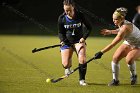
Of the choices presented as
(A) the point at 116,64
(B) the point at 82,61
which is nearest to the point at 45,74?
(B) the point at 82,61

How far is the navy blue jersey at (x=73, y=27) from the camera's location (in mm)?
9742

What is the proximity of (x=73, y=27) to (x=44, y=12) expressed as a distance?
1920 cm

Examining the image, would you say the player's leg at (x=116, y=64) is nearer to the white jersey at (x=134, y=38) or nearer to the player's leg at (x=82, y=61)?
the white jersey at (x=134, y=38)

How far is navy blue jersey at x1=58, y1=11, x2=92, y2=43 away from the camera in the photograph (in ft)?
32.0

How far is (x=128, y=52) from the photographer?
9555mm

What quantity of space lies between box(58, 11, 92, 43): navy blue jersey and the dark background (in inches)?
676

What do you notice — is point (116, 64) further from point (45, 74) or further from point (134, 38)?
point (45, 74)

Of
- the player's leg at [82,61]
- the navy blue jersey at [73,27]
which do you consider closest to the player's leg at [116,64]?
the player's leg at [82,61]

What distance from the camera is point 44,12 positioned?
28875 millimetres

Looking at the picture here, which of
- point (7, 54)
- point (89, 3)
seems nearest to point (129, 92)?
point (7, 54)

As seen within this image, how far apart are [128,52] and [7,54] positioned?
6.99m

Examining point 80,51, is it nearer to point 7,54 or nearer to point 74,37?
point 74,37

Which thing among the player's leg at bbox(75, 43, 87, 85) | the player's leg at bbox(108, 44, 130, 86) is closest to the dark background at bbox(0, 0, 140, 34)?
the player's leg at bbox(75, 43, 87, 85)

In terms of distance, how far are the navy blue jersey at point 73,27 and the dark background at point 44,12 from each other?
17166 millimetres
